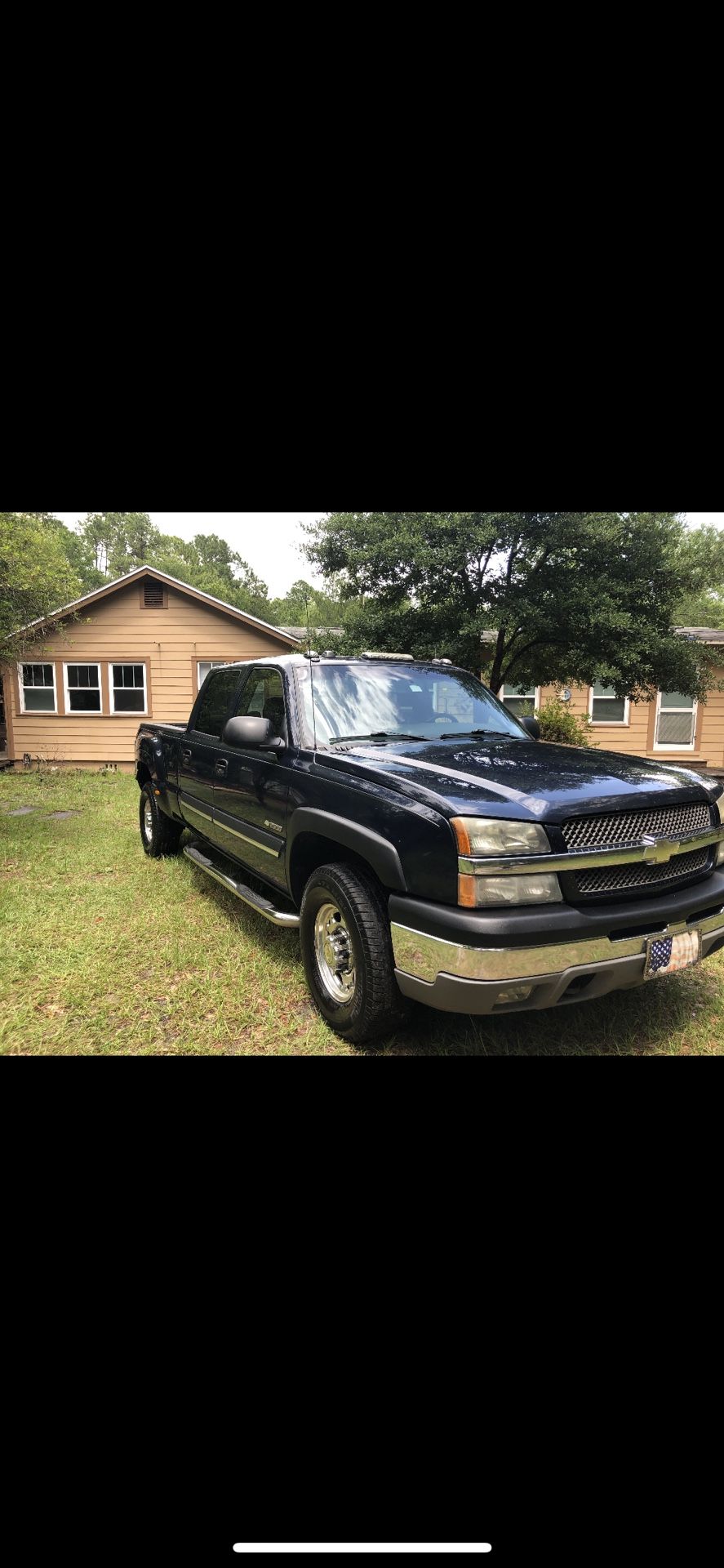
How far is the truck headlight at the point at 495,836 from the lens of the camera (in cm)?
236

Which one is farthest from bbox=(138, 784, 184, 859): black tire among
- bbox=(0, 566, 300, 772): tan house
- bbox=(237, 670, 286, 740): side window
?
bbox=(0, 566, 300, 772): tan house

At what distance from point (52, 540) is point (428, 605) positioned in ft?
18.9

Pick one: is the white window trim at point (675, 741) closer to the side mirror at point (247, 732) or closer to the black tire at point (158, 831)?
the black tire at point (158, 831)

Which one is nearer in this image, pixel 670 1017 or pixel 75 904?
pixel 670 1017

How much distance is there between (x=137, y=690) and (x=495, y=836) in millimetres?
13395

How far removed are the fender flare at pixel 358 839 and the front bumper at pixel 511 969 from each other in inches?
7.4

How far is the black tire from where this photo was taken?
6.46 metres

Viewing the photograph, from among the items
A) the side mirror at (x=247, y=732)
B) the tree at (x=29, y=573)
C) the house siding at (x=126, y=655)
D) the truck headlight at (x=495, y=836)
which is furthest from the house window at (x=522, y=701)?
the truck headlight at (x=495, y=836)

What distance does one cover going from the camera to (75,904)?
5.27 metres

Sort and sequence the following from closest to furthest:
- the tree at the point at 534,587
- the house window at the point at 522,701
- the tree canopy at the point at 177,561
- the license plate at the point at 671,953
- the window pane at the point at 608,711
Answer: the license plate at the point at 671,953, the tree at the point at 534,587, the house window at the point at 522,701, the window pane at the point at 608,711, the tree canopy at the point at 177,561

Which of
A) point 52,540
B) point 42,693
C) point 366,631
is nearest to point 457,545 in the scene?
point 366,631

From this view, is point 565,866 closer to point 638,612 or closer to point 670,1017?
point 670,1017

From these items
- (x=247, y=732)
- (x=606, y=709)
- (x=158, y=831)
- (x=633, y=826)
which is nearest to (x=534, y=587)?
(x=606, y=709)

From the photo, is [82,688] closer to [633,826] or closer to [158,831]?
[158,831]
